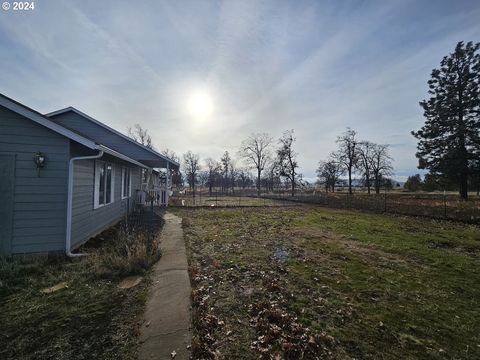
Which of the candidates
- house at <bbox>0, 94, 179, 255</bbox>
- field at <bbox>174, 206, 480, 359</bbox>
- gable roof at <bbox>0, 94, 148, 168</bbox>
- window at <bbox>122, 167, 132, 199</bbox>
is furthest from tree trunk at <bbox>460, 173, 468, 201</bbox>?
gable roof at <bbox>0, 94, 148, 168</bbox>

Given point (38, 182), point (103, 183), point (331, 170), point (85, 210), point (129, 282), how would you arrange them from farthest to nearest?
point (331, 170), point (103, 183), point (85, 210), point (38, 182), point (129, 282)

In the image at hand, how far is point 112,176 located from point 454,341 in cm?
1071

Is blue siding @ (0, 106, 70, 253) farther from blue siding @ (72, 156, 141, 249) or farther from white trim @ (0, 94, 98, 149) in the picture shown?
blue siding @ (72, 156, 141, 249)

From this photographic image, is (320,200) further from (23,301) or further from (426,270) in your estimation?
(23,301)

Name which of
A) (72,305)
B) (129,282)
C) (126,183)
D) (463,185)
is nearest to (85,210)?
(129,282)

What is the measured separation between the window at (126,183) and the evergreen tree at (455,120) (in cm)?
2763

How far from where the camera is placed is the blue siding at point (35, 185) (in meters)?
5.48

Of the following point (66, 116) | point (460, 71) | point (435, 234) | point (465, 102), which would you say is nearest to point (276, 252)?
point (435, 234)

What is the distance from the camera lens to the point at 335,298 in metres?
4.04

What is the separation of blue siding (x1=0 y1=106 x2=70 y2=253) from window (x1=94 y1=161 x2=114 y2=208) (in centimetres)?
208

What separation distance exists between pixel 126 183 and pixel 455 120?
2934 centimetres

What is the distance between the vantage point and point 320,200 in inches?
888

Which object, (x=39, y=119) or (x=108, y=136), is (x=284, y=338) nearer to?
(x=39, y=119)

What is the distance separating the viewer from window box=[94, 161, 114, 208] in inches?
315
